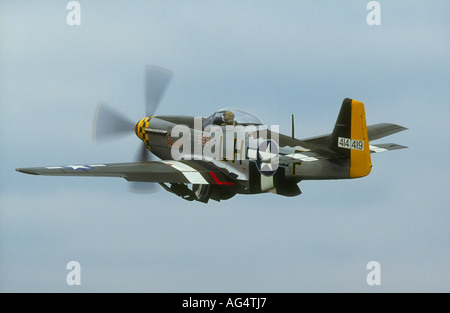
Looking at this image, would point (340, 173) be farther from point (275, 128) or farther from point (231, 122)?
point (231, 122)

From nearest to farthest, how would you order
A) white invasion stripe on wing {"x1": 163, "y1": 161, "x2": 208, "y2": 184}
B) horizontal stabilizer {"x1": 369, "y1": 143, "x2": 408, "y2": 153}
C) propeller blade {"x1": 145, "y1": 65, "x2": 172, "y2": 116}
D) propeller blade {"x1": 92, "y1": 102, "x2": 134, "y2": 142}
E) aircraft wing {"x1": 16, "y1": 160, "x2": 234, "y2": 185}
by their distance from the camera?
aircraft wing {"x1": 16, "y1": 160, "x2": 234, "y2": 185}
white invasion stripe on wing {"x1": 163, "y1": 161, "x2": 208, "y2": 184}
horizontal stabilizer {"x1": 369, "y1": 143, "x2": 408, "y2": 153}
propeller blade {"x1": 92, "y1": 102, "x2": 134, "y2": 142}
propeller blade {"x1": 145, "y1": 65, "x2": 172, "y2": 116}

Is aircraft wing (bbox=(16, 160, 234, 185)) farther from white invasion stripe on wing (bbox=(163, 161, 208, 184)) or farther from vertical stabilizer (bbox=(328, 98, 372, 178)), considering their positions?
vertical stabilizer (bbox=(328, 98, 372, 178))

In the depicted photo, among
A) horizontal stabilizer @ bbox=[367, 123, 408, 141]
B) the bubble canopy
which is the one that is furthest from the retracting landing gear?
horizontal stabilizer @ bbox=[367, 123, 408, 141]

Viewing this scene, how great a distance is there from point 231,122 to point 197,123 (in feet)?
4.91

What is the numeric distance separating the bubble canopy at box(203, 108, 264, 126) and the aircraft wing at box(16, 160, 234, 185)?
3.32 ft

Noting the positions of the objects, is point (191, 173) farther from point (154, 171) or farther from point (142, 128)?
point (142, 128)

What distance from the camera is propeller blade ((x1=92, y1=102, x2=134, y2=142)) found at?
66.4 ft

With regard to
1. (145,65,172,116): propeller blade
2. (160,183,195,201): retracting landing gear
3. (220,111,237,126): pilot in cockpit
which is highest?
(145,65,172,116): propeller blade

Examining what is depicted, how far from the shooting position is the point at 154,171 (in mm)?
17922

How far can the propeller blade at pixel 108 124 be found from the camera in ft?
66.4

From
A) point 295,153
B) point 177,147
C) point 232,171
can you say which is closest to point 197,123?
point 177,147

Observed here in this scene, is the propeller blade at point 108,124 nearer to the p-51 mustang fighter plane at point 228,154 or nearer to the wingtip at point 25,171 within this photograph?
the p-51 mustang fighter plane at point 228,154

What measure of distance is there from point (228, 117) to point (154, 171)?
7.11 feet

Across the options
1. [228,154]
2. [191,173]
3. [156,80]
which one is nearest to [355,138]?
[228,154]
